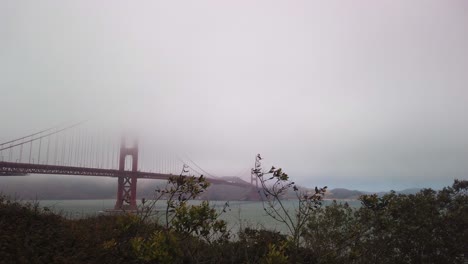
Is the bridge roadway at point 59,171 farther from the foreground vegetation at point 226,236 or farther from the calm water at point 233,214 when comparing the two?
the foreground vegetation at point 226,236

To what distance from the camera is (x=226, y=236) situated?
7117mm

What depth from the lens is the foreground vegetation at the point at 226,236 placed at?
5.36 meters

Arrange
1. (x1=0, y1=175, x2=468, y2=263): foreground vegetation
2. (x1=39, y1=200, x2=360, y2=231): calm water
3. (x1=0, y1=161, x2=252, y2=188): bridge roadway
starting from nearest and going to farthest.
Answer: (x1=0, y1=175, x2=468, y2=263): foreground vegetation, (x1=39, y1=200, x2=360, y2=231): calm water, (x1=0, y1=161, x2=252, y2=188): bridge roadway

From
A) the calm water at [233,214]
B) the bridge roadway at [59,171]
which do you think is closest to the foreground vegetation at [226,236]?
the calm water at [233,214]

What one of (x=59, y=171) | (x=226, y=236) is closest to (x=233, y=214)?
(x=59, y=171)

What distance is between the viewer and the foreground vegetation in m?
5.36

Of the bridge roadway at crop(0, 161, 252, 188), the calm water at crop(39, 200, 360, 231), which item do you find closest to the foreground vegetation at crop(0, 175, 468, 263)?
the calm water at crop(39, 200, 360, 231)

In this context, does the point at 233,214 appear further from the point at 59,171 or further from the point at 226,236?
the point at 226,236

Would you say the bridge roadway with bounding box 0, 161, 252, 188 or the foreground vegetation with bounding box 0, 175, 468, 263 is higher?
the bridge roadway with bounding box 0, 161, 252, 188

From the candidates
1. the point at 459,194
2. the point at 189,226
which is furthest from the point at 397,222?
the point at 189,226

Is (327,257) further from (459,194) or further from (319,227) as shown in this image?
(459,194)

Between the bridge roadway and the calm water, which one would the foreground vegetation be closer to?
the calm water

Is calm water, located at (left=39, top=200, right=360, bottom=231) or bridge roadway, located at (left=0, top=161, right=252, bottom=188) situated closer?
calm water, located at (left=39, top=200, right=360, bottom=231)

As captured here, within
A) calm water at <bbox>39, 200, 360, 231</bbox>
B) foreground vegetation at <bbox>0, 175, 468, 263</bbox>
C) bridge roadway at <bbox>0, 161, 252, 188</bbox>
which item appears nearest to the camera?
foreground vegetation at <bbox>0, 175, 468, 263</bbox>
